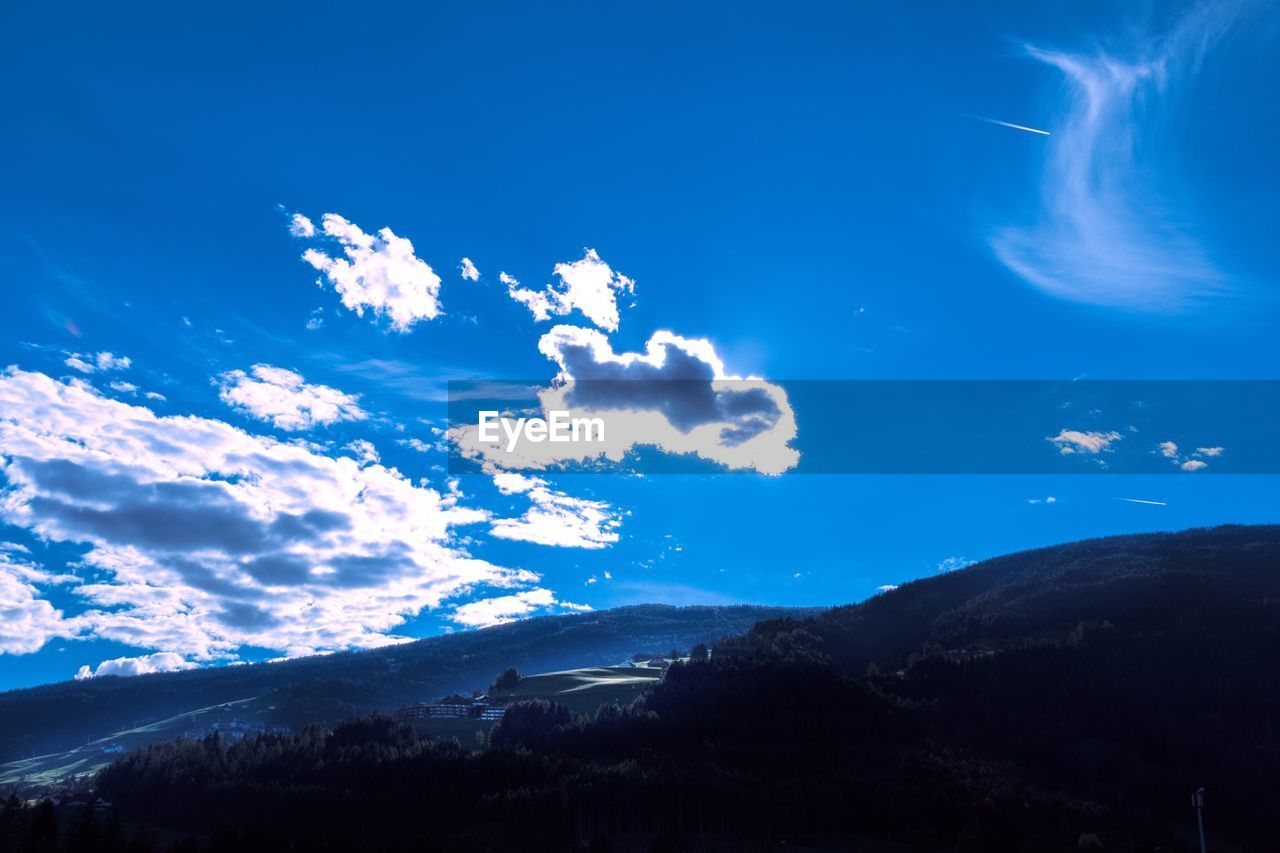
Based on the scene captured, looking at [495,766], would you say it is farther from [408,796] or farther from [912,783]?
[912,783]

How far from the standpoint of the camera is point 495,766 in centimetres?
13900

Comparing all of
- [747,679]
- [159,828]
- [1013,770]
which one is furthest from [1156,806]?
[159,828]

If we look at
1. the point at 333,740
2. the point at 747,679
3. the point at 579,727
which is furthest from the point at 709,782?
the point at 333,740

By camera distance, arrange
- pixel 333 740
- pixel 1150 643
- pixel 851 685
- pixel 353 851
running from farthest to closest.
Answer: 1. pixel 1150 643
2. pixel 851 685
3. pixel 333 740
4. pixel 353 851

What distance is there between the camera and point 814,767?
146 m

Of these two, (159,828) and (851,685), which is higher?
(851,685)

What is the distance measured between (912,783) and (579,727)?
2268 inches

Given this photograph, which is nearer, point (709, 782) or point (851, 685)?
point (709, 782)

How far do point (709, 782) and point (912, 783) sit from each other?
98.4ft

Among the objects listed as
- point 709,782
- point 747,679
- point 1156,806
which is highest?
point 747,679

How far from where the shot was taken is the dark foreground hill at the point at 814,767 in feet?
398

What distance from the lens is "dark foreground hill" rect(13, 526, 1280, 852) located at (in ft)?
398

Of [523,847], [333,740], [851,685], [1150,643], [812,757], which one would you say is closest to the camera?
[523,847]

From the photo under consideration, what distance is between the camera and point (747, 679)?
184625mm
